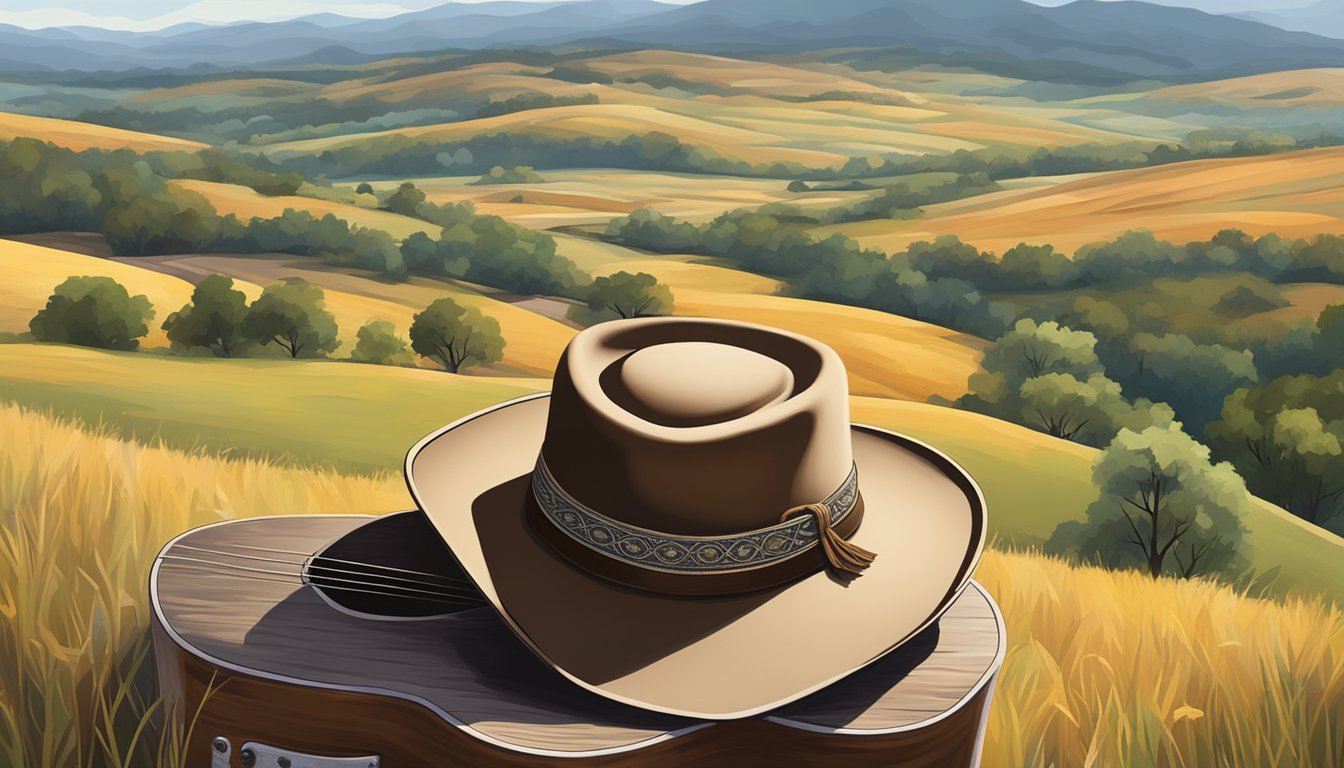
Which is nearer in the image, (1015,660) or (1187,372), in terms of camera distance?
(1015,660)

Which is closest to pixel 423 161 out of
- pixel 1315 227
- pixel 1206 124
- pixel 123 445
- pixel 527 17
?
pixel 527 17

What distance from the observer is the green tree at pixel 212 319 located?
1069 cm

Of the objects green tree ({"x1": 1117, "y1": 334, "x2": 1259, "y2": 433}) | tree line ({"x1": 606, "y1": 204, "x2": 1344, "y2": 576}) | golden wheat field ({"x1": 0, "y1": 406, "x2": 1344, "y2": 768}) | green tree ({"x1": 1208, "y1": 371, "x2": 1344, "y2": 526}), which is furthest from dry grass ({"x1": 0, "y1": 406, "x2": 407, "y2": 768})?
green tree ({"x1": 1208, "y1": 371, "x2": 1344, "y2": 526})

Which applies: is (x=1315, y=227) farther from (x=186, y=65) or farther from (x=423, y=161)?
(x=186, y=65)

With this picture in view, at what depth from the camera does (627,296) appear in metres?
13.3

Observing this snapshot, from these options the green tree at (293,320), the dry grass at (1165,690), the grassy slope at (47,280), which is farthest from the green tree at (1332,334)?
the grassy slope at (47,280)

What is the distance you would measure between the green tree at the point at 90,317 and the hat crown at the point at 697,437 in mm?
9213

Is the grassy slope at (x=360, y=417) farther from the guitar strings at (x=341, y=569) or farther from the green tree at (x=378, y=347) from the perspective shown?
the guitar strings at (x=341, y=569)

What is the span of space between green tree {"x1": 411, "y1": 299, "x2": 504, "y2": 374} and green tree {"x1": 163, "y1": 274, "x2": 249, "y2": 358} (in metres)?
2.49

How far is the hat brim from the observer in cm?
143

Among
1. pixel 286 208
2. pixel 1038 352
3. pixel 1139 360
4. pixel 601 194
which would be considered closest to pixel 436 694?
pixel 286 208

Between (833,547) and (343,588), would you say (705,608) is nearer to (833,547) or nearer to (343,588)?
(833,547)

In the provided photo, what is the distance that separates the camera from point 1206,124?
44.8 feet

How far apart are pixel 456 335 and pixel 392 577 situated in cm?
1152
